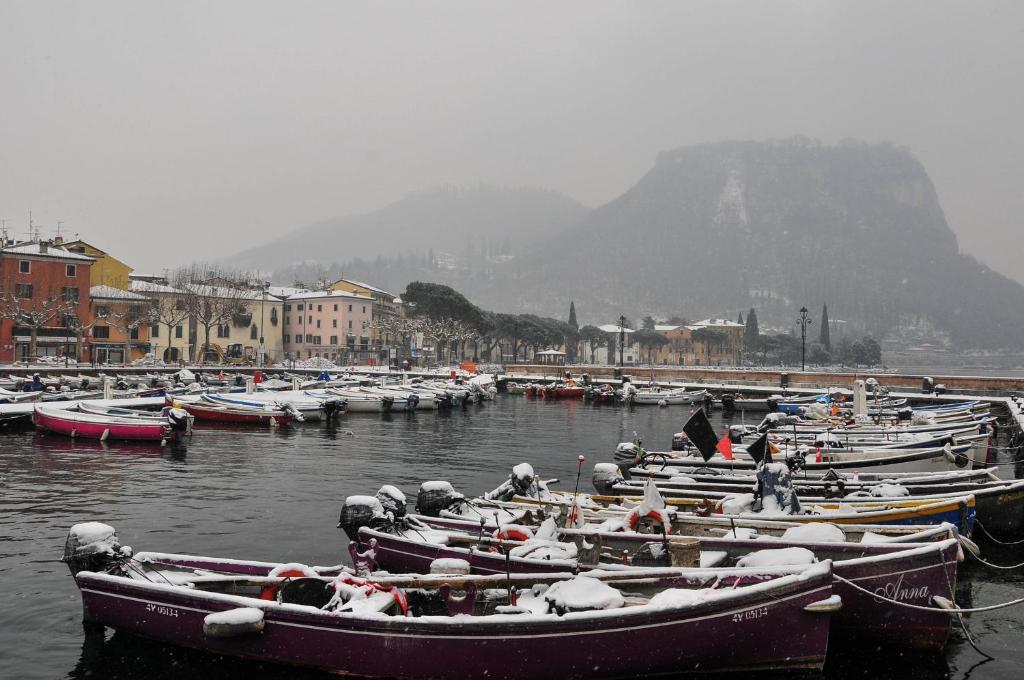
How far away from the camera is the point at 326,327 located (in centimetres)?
10869

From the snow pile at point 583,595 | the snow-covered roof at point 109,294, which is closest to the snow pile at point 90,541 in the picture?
the snow pile at point 583,595

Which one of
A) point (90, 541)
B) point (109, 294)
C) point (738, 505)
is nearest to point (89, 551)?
point (90, 541)

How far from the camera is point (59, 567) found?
14.1 meters

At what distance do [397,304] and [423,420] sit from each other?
88.3 m

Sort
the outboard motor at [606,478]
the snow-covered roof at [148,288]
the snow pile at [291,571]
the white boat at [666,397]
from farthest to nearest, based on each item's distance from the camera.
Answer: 1. the snow-covered roof at [148,288]
2. the white boat at [666,397]
3. the outboard motor at [606,478]
4. the snow pile at [291,571]

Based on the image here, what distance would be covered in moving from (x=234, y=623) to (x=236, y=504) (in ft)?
38.6

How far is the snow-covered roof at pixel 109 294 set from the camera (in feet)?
271

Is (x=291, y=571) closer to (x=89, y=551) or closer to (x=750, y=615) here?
(x=89, y=551)

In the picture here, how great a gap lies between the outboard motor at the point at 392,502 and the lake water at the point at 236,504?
2768 millimetres

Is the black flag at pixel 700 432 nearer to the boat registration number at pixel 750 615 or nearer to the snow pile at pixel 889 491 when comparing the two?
the snow pile at pixel 889 491

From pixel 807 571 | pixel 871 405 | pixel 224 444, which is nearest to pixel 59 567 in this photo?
pixel 807 571

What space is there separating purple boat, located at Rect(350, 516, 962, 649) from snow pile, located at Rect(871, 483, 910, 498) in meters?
5.19

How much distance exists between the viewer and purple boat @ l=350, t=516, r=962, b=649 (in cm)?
1007

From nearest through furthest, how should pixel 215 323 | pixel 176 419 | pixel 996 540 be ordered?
pixel 996 540 → pixel 176 419 → pixel 215 323
